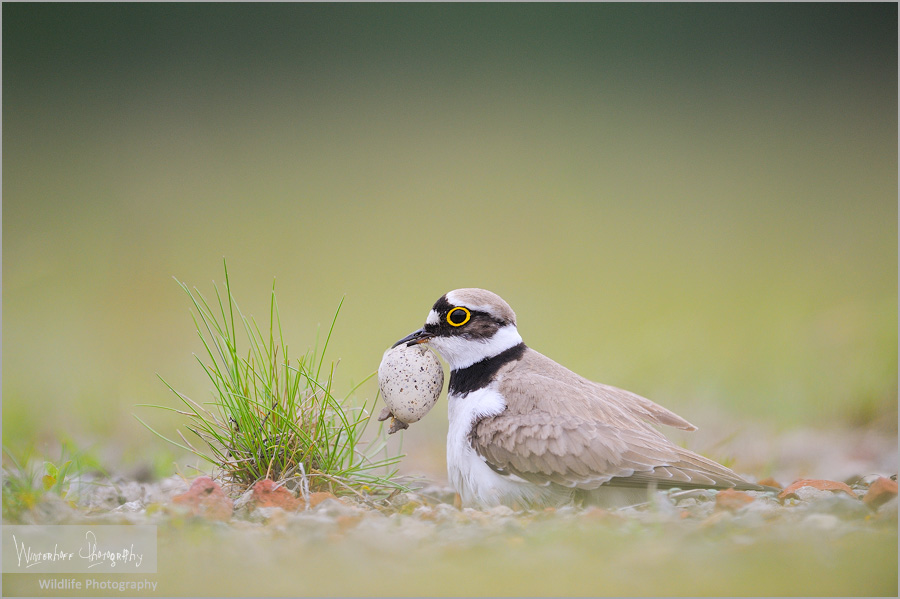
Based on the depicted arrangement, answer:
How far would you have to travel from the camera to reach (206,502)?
3.78 meters

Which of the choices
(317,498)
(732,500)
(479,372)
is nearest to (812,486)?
(732,500)

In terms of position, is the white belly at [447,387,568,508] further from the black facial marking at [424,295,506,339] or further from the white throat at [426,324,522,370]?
the black facial marking at [424,295,506,339]

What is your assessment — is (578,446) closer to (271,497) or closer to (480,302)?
(480,302)

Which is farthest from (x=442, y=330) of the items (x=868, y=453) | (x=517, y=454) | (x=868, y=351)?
(x=868, y=351)

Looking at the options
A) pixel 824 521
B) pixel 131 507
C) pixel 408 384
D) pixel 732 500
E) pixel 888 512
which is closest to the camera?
pixel 824 521

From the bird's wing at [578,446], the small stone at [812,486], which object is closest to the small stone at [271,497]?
the bird's wing at [578,446]

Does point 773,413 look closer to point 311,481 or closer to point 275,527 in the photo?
point 311,481

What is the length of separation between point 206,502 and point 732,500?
2597mm

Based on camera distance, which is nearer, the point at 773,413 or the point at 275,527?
the point at 275,527

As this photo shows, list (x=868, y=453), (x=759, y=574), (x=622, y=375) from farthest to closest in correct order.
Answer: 1. (x=622, y=375)
2. (x=868, y=453)
3. (x=759, y=574)

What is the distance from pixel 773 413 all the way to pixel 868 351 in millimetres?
1137

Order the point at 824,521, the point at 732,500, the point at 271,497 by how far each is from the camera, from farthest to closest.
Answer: the point at 271,497
the point at 732,500
the point at 824,521

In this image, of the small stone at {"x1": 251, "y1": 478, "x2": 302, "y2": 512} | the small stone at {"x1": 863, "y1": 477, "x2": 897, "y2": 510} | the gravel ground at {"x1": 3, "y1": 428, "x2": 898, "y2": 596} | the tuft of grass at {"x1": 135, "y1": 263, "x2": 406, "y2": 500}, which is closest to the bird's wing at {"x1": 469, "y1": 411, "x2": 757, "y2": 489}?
the gravel ground at {"x1": 3, "y1": 428, "x2": 898, "y2": 596}

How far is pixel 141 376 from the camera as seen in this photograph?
9.16m
